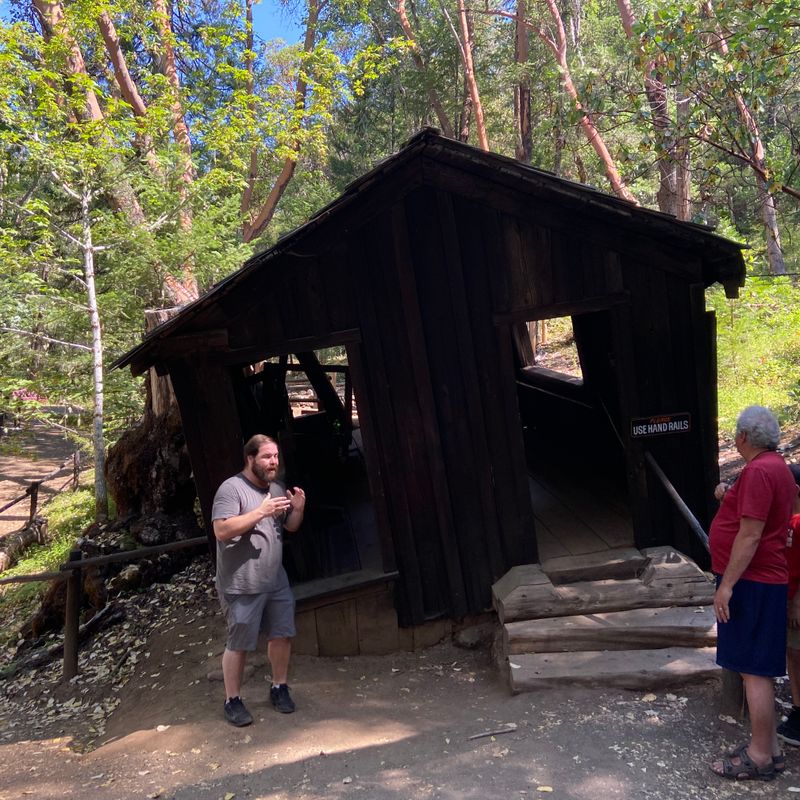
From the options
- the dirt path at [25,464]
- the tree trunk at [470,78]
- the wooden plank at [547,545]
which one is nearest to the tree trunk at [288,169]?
the tree trunk at [470,78]

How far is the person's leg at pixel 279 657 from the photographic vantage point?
4543 mm

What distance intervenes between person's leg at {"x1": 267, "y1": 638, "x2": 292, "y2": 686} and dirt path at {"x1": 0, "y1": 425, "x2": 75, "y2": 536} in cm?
1149

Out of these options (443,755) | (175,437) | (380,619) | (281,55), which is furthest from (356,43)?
(443,755)

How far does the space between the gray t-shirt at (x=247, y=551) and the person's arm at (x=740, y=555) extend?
2677 mm

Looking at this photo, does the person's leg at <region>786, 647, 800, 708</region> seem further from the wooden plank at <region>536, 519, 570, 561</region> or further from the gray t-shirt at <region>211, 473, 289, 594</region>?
the gray t-shirt at <region>211, 473, 289, 594</region>

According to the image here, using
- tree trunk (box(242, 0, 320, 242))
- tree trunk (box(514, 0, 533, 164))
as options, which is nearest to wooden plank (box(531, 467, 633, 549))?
tree trunk (box(242, 0, 320, 242))

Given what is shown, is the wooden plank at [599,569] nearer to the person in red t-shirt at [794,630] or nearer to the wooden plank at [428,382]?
the wooden plank at [428,382]

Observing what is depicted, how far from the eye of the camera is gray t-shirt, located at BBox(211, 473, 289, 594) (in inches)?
167

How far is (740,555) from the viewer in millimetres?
3141

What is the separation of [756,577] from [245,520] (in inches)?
112

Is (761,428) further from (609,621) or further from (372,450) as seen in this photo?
(372,450)

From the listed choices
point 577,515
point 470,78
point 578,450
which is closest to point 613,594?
point 577,515

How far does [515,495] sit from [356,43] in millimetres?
21783

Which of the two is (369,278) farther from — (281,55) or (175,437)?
(281,55)
